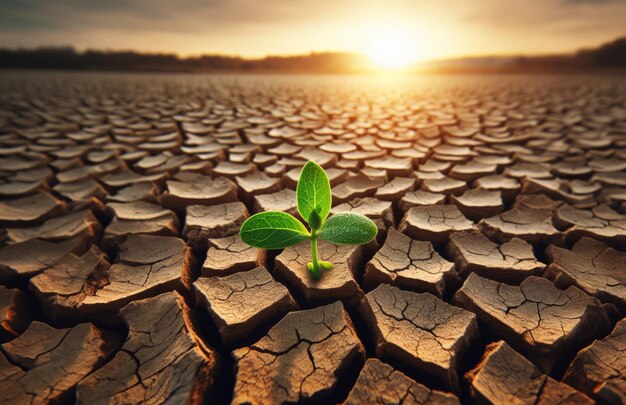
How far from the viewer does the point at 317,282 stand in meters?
0.96

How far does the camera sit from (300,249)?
1.13m

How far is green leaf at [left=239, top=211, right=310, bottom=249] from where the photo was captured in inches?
33.5

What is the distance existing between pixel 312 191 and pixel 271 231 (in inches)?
6.2

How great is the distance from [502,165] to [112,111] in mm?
3729

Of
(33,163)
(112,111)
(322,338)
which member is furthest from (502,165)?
(112,111)

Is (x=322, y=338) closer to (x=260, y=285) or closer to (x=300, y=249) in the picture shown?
(x=260, y=285)

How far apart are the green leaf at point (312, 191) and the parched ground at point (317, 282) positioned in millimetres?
230

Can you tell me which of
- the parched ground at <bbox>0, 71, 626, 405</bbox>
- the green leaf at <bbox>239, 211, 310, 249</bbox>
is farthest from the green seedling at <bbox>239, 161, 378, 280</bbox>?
the parched ground at <bbox>0, 71, 626, 405</bbox>

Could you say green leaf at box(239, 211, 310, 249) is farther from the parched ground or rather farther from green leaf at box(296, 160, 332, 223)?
the parched ground

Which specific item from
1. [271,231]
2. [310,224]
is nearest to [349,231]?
Answer: [310,224]

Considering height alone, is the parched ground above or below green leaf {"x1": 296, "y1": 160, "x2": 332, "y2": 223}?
below

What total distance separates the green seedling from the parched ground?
0.17 m

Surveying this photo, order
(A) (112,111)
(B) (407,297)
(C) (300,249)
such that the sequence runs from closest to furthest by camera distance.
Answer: (B) (407,297) < (C) (300,249) < (A) (112,111)

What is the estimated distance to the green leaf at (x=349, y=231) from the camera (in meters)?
0.86
